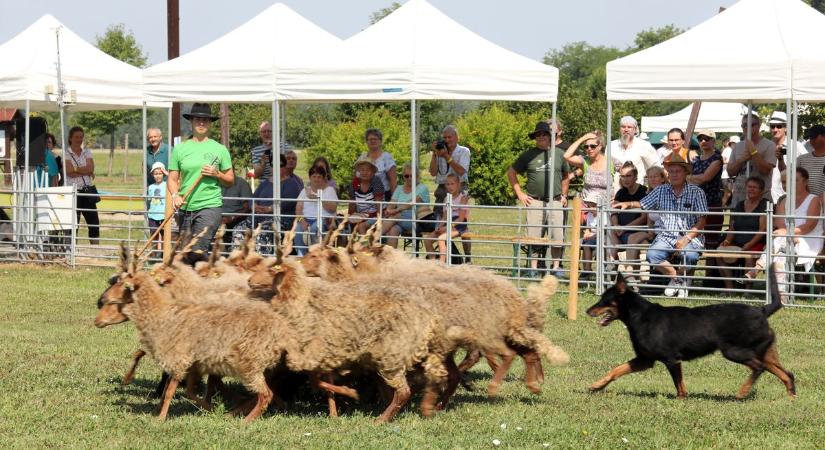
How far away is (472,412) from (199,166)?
480cm

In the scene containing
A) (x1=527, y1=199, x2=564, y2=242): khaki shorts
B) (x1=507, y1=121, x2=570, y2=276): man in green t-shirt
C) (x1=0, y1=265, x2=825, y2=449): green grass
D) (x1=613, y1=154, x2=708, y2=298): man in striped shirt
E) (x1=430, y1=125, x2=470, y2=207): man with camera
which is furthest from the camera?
(x1=430, y1=125, x2=470, y2=207): man with camera

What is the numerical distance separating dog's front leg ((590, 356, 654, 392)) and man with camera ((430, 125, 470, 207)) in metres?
7.81

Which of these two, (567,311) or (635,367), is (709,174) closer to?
(567,311)

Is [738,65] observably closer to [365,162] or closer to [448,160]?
→ [448,160]

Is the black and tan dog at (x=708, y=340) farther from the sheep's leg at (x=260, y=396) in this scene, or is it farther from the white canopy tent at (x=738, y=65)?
the white canopy tent at (x=738, y=65)

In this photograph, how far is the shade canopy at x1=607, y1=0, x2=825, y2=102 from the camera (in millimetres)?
14305

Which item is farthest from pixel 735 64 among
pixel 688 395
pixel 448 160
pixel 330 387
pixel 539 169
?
pixel 330 387

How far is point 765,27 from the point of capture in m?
15.0

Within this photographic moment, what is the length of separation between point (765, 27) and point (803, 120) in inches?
739

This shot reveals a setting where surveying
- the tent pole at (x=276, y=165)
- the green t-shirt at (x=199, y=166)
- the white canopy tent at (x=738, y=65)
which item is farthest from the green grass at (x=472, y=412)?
the tent pole at (x=276, y=165)

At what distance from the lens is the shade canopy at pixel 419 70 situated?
51.4 feet

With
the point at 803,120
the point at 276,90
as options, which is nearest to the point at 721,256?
the point at 276,90

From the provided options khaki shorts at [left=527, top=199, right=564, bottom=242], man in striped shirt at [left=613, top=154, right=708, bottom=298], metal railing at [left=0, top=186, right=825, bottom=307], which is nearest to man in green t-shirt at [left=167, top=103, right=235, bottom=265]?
metal railing at [left=0, top=186, right=825, bottom=307]

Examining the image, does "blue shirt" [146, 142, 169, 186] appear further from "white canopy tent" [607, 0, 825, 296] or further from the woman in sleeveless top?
the woman in sleeveless top
